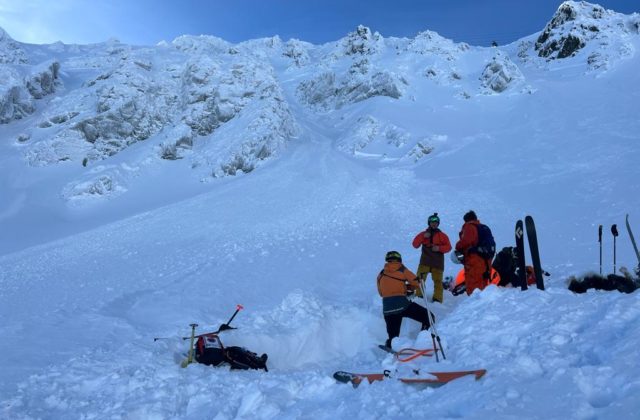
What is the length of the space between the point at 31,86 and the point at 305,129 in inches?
872

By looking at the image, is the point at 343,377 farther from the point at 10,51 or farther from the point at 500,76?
the point at 10,51

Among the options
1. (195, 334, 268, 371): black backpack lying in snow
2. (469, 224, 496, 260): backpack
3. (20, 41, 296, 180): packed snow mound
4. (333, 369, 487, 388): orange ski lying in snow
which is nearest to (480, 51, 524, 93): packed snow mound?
(20, 41, 296, 180): packed snow mound

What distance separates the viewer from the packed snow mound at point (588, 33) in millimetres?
37750

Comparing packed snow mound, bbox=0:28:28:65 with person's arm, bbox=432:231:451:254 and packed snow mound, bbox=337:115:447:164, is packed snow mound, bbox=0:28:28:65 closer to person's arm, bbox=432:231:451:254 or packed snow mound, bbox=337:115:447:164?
packed snow mound, bbox=337:115:447:164

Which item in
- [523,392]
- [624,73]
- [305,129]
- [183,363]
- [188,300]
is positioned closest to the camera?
[523,392]

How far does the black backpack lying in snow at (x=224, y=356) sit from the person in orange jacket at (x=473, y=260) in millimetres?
4094

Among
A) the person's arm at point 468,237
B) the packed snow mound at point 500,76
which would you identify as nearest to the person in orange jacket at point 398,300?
the person's arm at point 468,237

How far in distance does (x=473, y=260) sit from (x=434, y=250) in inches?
39.1

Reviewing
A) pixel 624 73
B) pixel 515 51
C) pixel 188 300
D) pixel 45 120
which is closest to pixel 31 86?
pixel 45 120

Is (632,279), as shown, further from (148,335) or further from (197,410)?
(148,335)

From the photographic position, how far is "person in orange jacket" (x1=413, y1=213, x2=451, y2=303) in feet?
30.8

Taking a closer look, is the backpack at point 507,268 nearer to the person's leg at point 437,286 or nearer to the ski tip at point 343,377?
the person's leg at point 437,286

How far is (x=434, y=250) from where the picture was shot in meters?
9.40

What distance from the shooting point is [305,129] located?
36.7 m
